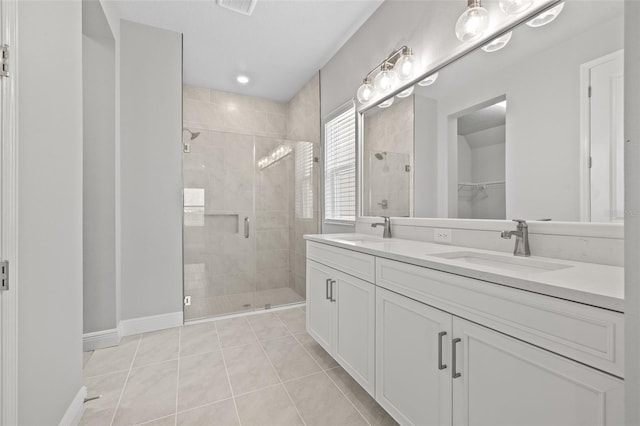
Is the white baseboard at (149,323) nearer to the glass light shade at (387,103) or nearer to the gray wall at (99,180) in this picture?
the gray wall at (99,180)

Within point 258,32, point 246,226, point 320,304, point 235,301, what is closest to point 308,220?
point 246,226

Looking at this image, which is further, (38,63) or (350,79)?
(350,79)

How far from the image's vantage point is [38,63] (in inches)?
41.7

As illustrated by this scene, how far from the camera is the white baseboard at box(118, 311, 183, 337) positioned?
Result: 239 centimetres

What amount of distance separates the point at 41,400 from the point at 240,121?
11.1ft

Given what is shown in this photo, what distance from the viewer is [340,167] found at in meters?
2.82

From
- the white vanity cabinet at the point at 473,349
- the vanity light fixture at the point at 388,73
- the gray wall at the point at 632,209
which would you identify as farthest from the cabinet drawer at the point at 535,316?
the vanity light fixture at the point at 388,73

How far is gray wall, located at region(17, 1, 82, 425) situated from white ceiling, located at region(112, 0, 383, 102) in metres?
1.19

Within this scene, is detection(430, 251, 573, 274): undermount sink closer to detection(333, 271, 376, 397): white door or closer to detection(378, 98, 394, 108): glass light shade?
detection(333, 271, 376, 397): white door

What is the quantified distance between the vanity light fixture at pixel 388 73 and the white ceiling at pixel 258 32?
0.54 m

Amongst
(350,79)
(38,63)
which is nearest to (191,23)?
(350,79)

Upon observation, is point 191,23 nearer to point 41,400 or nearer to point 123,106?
point 123,106

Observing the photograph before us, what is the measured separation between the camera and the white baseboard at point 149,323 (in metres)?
2.39

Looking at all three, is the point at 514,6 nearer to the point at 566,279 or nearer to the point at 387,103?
the point at 387,103
